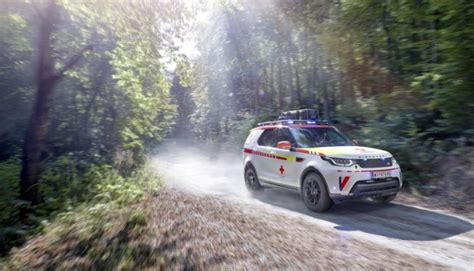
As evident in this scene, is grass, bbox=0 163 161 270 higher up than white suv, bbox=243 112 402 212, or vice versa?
white suv, bbox=243 112 402 212

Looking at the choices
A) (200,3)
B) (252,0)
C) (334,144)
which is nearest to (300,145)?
(334,144)

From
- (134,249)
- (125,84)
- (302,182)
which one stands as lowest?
(134,249)

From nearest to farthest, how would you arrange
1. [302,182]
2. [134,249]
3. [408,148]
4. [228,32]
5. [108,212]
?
[134,249] < [108,212] < [302,182] < [408,148] < [228,32]

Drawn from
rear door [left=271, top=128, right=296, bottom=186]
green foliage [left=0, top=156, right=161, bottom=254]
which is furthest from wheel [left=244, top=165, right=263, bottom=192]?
green foliage [left=0, top=156, right=161, bottom=254]

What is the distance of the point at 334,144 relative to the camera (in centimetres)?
842

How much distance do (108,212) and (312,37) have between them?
13.9 m

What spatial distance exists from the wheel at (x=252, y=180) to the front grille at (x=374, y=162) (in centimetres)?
342

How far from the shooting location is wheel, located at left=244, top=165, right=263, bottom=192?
10.1m

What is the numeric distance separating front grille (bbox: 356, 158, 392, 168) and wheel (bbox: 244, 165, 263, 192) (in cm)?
342

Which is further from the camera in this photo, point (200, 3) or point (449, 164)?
point (200, 3)

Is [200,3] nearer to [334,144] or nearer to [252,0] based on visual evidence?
[334,144]

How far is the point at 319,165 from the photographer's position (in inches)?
297

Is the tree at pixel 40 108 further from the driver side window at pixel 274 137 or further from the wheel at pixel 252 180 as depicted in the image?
the wheel at pixel 252 180

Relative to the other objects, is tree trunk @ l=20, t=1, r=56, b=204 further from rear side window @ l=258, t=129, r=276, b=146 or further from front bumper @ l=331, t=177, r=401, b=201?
front bumper @ l=331, t=177, r=401, b=201
